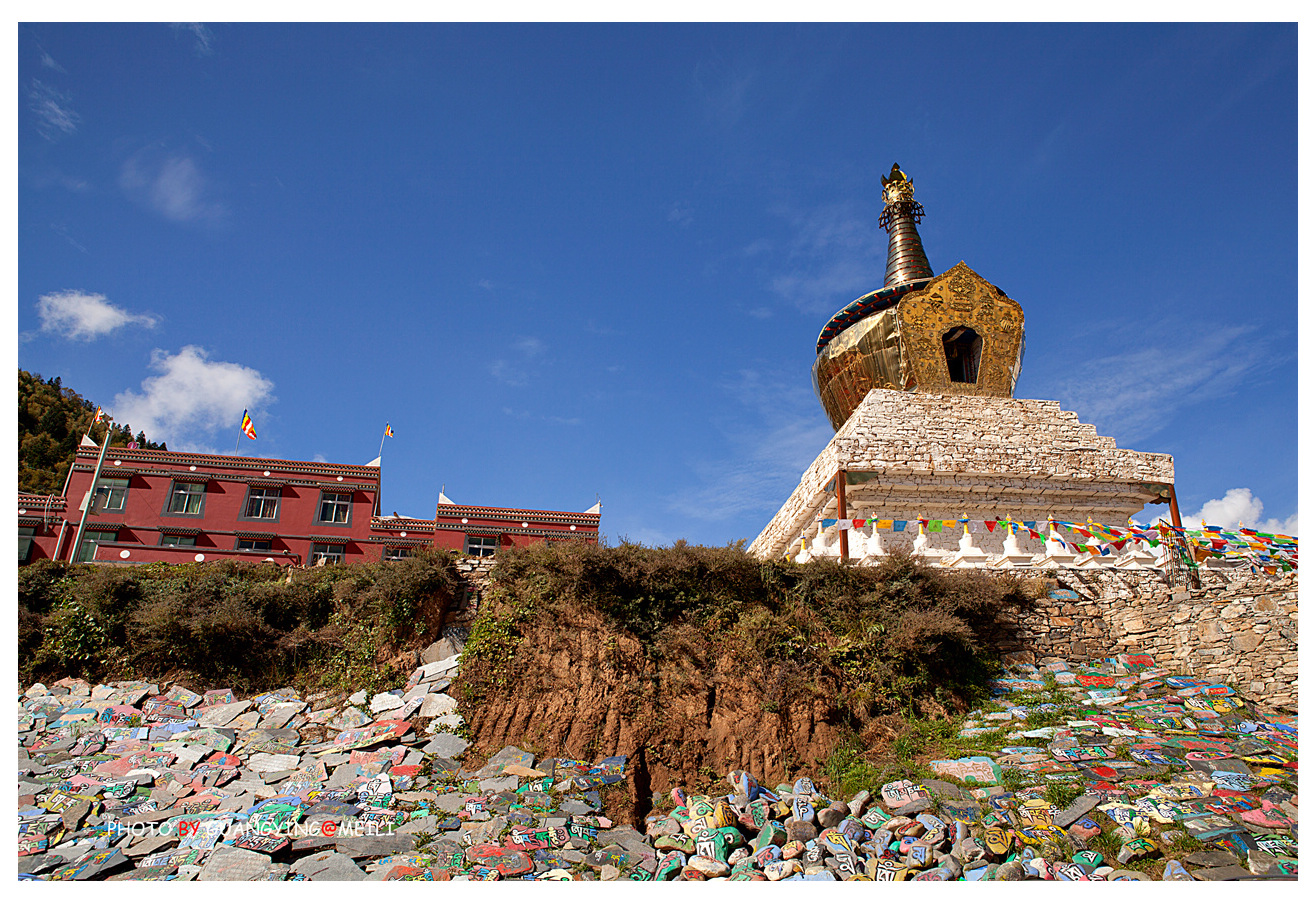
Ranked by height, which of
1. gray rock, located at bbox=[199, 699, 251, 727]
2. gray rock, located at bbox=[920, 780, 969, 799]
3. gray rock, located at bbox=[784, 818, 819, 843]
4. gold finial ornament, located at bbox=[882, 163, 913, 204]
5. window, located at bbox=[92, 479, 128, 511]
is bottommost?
gray rock, located at bbox=[784, 818, 819, 843]

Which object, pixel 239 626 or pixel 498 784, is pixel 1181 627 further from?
pixel 239 626

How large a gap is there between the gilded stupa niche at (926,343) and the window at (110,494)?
2165 centimetres

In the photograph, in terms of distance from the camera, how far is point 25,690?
11.3 m

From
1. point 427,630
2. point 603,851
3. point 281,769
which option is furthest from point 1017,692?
point 281,769

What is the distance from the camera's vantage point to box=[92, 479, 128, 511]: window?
21172 mm

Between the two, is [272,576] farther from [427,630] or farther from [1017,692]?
[1017,692]

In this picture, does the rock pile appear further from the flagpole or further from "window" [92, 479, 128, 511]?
"window" [92, 479, 128, 511]

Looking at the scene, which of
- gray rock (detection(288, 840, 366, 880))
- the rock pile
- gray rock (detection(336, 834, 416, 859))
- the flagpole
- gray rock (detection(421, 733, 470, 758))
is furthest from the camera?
the flagpole

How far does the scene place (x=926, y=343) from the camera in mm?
21344

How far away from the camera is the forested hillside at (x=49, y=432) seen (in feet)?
137

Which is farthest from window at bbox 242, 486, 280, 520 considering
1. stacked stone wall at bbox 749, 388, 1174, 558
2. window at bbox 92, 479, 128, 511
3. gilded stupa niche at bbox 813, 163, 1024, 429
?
gilded stupa niche at bbox 813, 163, 1024, 429

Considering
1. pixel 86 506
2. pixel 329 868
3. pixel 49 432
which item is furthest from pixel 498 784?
pixel 49 432

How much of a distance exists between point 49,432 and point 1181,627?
61144 millimetres

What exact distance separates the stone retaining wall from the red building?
43.4 feet
